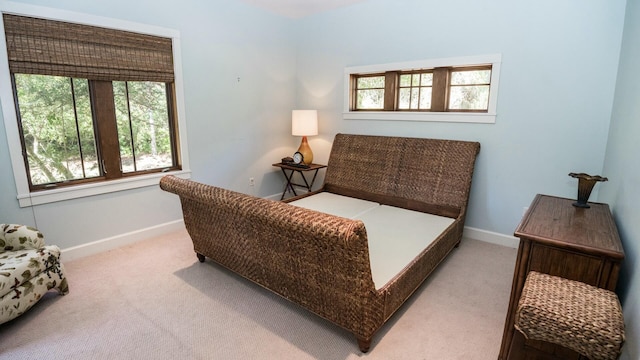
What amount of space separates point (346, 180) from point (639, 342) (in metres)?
2.95

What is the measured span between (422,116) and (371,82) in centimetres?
86

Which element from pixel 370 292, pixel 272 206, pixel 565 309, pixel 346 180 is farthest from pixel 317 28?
pixel 565 309

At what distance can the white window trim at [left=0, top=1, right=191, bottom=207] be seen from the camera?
97.6 inches

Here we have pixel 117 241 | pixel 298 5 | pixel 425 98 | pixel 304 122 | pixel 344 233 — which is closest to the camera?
pixel 344 233

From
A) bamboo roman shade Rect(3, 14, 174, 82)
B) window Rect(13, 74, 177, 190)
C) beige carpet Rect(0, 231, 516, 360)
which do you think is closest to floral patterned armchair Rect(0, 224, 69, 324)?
beige carpet Rect(0, 231, 516, 360)

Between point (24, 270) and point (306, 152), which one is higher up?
point (306, 152)

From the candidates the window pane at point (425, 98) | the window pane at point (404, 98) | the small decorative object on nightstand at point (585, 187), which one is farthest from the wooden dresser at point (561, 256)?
the window pane at point (404, 98)

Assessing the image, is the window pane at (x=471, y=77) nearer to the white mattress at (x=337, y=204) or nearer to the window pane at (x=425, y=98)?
the window pane at (x=425, y=98)

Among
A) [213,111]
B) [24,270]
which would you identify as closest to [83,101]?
[213,111]

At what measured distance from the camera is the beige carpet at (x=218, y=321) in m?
1.91

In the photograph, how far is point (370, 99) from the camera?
4113mm

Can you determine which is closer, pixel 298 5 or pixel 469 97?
pixel 469 97

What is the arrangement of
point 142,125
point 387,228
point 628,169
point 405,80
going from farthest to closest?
point 405,80 → point 142,125 → point 387,228 → point 628,169

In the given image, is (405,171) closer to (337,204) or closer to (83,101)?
(337,204)
